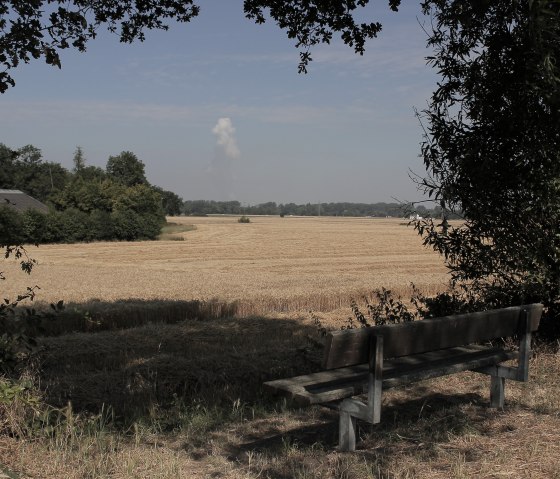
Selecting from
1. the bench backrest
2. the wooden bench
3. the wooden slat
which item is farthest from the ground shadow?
the bench backrest

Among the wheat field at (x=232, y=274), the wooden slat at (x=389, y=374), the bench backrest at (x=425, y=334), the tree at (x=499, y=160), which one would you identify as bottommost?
the wheat field at (x=232, y=274)

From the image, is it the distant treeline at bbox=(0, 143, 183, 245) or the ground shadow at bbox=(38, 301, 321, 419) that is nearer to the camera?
the ground shadow at bbox=(38, 301, 321, 419)

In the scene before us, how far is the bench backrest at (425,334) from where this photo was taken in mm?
4280

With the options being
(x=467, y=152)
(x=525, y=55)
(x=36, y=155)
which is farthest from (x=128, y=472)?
(x=36, y=155)

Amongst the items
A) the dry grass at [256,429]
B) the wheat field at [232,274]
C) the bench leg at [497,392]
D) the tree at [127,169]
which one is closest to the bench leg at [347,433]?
the dry grass at [256,429]

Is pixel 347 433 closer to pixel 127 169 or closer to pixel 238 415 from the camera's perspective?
pixel 238 415

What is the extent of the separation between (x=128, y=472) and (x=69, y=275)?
78.3ft

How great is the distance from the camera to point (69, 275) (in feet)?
86.1

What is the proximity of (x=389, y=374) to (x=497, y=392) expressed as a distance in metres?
1.33

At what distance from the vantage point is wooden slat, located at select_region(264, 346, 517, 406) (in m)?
4.51

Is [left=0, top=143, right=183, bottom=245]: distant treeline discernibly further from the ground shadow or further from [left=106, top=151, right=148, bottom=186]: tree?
the ground shadow

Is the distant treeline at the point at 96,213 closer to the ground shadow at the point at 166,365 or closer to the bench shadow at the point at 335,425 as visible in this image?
the ground shadow at the point at 166,365

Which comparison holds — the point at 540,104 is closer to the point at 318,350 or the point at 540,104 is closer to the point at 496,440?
the point at 496,440

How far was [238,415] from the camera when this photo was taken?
6230 mm
